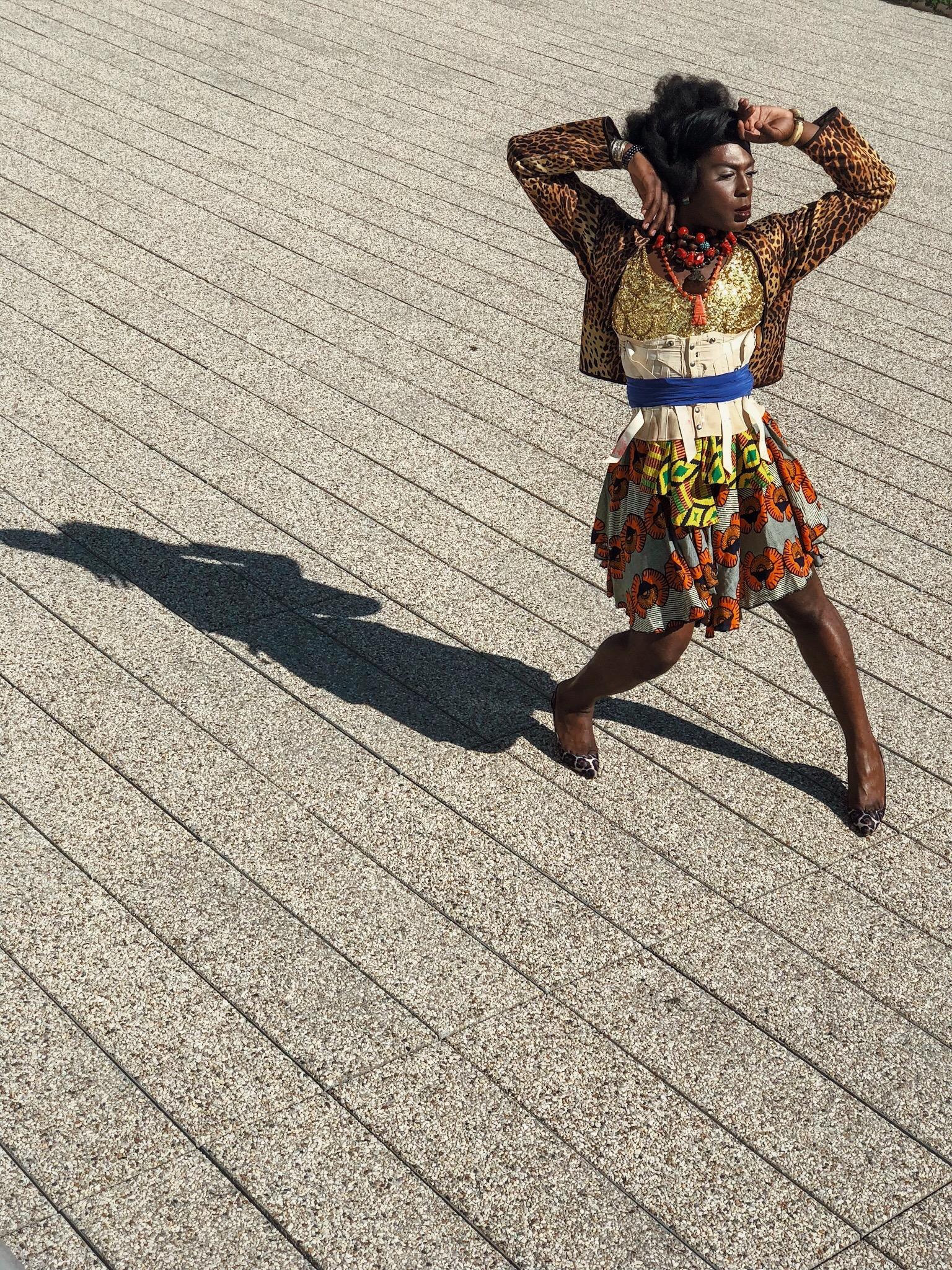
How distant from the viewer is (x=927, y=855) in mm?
4125

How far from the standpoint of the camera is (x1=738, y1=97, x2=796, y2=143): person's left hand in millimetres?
3564

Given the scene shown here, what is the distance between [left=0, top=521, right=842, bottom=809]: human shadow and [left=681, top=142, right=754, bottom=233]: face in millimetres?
1558

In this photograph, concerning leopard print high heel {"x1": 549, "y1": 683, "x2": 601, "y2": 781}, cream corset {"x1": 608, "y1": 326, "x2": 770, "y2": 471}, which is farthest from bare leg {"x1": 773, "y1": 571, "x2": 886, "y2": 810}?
leopard print high heel {"x1": 549, "y1": 683, "x2": 601, "y2": 781}

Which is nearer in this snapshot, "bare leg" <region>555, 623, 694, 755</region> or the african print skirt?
the african print skirt

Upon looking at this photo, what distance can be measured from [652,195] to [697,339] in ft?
1.19

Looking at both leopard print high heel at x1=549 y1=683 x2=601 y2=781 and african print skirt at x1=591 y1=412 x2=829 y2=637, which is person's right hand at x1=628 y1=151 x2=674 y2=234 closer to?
african print skirt at x1=591 y1=412 x2=829 y2=637

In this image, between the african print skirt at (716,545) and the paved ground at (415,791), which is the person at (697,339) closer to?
the african print skirt at (716,545)

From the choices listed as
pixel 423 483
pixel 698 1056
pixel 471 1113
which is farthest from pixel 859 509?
pixel 471 1113

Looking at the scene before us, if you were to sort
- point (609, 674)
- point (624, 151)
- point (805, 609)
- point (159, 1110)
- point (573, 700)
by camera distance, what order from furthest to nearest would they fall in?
point (573, 700), point (609, 674), point (805, 609), point (624, 151), point (159, 1110)

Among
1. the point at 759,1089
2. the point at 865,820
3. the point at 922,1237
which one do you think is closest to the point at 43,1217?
the point at 759,1089

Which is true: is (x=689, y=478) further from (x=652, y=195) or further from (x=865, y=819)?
(x=865, y=819)

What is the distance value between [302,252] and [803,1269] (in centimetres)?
555

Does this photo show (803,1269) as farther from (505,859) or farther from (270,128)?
(270,128)

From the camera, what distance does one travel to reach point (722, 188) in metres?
3.59
